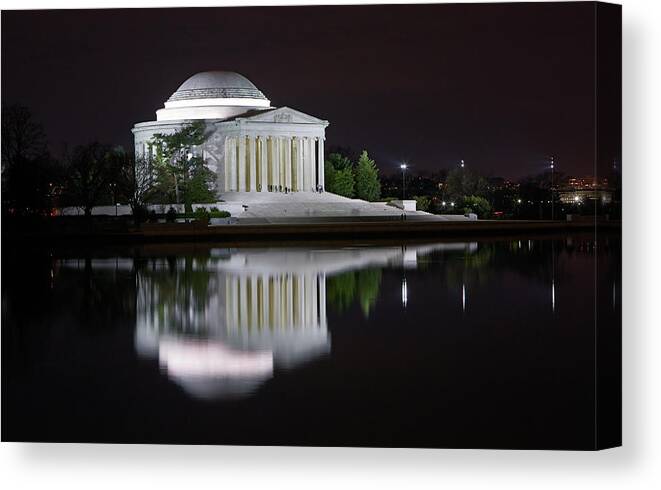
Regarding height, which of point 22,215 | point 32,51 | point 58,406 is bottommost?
point 58,406

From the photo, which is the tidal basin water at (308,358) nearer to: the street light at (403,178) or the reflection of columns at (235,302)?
the reflection of columns at (235,302)

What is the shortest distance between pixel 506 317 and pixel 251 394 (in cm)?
835

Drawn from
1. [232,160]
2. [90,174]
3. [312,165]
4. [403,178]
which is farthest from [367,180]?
[90,174]

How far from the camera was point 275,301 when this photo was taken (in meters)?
24.3

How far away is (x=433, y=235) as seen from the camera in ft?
194

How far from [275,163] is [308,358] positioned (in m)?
72.4

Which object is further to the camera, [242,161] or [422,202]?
[242,161]

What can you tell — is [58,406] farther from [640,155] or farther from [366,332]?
[640,155]

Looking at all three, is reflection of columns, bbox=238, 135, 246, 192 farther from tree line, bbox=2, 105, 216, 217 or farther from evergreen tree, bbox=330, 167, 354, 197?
evergreen tree, bbox=330, 167, 354, 197

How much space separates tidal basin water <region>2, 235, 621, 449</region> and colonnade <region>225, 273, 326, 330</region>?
0.22 feet

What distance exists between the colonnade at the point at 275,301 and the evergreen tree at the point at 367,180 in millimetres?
34667

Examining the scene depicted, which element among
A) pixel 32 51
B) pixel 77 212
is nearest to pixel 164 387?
pixel 32 51

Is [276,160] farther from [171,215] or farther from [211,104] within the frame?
[171,215]

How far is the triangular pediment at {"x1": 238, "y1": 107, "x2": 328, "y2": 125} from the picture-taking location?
8475 centimetres
